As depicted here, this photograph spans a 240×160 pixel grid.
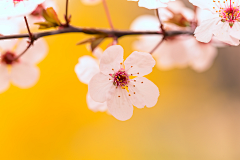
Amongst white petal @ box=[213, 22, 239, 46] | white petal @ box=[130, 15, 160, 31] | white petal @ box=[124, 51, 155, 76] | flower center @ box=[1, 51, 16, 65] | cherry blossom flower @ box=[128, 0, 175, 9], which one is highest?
cherry blossom flower @ box=[128, 0, 175, 9]

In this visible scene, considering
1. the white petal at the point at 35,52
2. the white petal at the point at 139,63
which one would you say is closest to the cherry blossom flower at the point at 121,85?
the white petal at the point at 139,63

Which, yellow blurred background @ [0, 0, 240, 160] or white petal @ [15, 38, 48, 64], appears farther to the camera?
yellow blurred background @ [0, 0, 240, 160]

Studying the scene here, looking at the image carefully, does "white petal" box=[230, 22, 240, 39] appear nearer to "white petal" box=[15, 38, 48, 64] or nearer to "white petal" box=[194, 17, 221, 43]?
"white petal" box=[194, 17, 221, 43]

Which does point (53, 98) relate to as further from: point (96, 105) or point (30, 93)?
point (96, 105)

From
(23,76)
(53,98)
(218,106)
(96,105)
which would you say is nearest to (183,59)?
(96,105)

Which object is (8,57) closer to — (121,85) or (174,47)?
(121,85)

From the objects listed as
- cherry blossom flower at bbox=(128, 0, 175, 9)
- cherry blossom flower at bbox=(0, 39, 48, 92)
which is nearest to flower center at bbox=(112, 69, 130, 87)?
cherry blossom flower at bbox=(128, 0, 175, 9)

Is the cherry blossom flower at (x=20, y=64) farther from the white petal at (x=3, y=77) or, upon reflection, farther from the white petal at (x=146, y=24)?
the white petal at (x=146, y=24)

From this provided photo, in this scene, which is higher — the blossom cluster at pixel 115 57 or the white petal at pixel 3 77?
the blossom cluster at pixel 115 57
